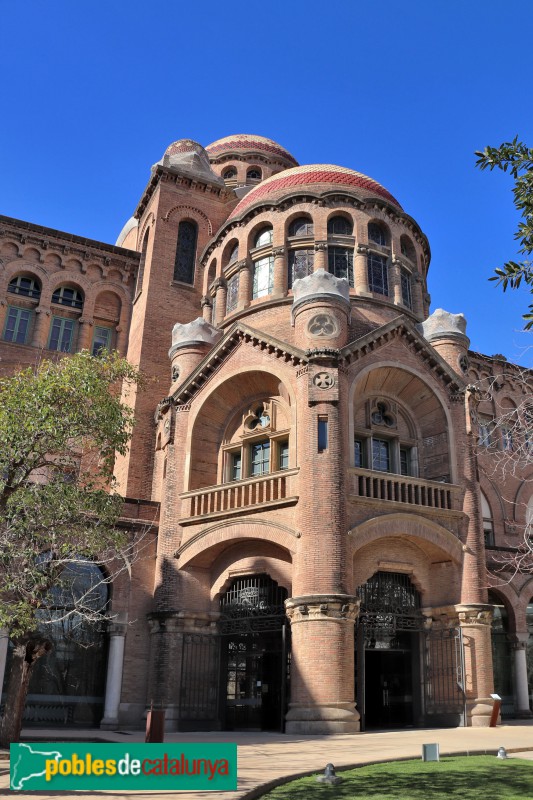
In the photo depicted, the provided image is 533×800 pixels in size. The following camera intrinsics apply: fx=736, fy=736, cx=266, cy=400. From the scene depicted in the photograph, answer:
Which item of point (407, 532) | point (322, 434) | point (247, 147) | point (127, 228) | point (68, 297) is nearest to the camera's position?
point (322, 434)

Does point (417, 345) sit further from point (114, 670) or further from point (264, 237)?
point (114, 670)

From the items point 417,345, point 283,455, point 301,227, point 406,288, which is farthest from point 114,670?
point 406,288

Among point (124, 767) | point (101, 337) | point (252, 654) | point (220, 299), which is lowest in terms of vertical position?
point (124, 767)

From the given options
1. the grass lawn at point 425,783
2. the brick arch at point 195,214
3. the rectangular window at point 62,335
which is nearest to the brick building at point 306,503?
the rectangular window at point 62,335

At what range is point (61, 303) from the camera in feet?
101

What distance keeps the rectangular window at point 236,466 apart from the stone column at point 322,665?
5919 mm

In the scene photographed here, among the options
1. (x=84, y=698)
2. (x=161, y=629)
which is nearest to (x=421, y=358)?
(x=161, y=629)

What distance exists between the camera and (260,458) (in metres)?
23.7

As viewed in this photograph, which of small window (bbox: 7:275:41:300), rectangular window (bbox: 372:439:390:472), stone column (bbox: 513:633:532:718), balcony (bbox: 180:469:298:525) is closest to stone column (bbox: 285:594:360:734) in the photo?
balcony (bbox: 180:469:298:525)

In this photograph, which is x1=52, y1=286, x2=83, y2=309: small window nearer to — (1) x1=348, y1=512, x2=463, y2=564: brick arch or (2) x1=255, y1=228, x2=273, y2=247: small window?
(2) x1=255, y1=228, x2=273, y2=247: small window

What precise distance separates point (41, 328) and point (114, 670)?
1397cm

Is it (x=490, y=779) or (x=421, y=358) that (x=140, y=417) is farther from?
(x=490, y=779)

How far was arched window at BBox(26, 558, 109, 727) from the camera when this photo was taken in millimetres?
21688

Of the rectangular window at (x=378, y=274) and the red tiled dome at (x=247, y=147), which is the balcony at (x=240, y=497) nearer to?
the rectangular window at (x=378, y=274)
